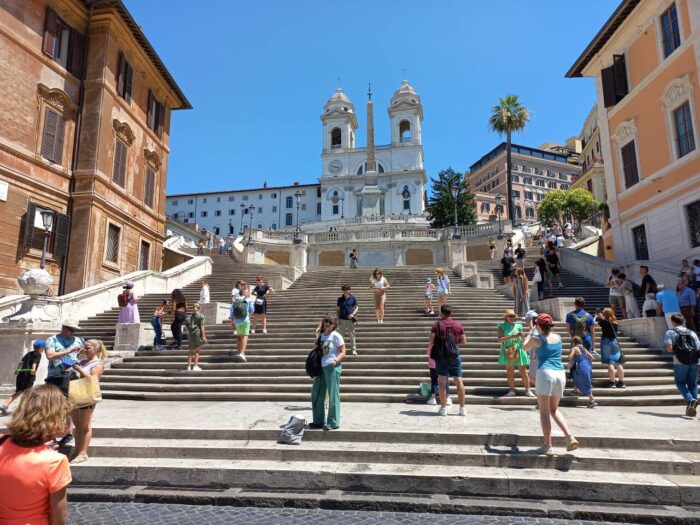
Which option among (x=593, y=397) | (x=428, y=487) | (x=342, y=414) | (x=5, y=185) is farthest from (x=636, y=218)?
(x=5, y=185)

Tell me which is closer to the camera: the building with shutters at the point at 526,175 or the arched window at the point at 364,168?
the arched window at the point at 364,168

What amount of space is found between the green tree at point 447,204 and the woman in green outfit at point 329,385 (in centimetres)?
4865

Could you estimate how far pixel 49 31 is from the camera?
1841cm

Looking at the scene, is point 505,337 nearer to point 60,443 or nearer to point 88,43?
point 60,443

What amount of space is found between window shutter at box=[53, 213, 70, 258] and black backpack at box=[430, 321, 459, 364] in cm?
1674

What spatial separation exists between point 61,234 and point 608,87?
24.6 metres

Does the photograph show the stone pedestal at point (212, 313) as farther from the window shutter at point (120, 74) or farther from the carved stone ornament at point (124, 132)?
the window shutter at point (120, 74)

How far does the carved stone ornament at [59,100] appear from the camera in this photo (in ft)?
59.4

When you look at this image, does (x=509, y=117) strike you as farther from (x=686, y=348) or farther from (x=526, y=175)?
(x=526, y=175)

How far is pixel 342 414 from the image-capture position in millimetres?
7938

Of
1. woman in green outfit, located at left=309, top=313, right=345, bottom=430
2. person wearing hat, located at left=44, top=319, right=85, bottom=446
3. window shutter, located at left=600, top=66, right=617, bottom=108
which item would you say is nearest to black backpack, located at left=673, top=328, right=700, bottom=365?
woman in green outfit, located at left=309, top=313, right=345, bottom=430

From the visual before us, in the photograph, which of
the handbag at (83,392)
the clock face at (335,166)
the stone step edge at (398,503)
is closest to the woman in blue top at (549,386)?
the stone step edge at (398,503)

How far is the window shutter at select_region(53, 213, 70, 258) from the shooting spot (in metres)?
18.2

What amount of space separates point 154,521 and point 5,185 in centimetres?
1614
